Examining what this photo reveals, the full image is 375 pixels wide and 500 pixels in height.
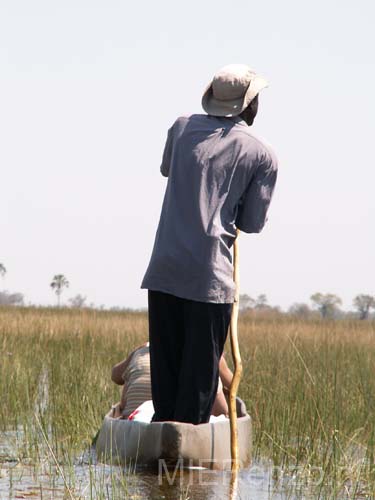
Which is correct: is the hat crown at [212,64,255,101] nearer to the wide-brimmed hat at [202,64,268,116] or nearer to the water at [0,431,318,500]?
the wide-brimmed hat at [202,64,268,116]

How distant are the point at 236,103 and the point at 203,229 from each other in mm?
747

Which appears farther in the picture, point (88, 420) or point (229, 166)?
point (88, 420)

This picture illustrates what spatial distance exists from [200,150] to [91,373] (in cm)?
520

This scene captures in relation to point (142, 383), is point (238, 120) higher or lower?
higher

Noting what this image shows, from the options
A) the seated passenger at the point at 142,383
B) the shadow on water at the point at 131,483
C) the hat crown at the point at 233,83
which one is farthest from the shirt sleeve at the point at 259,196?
the shadow on water at the point at 131,483

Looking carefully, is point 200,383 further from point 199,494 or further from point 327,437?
point 327,437

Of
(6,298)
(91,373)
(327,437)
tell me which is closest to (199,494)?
(327,437)

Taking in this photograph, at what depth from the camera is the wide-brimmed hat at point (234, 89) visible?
616 centimetres

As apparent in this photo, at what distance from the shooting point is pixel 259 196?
6.12 meters

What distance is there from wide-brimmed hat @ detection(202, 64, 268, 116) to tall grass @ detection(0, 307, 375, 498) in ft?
5.42

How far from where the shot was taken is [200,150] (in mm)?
6047

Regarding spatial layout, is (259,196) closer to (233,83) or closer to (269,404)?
(233,83)

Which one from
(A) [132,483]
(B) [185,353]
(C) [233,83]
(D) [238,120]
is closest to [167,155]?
(D) [238,120]

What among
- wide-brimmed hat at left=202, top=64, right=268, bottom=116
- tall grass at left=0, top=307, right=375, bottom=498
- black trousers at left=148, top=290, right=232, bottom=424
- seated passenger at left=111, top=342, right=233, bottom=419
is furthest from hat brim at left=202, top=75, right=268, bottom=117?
tall grass at left=0, top=307, right=375, bottom=498
